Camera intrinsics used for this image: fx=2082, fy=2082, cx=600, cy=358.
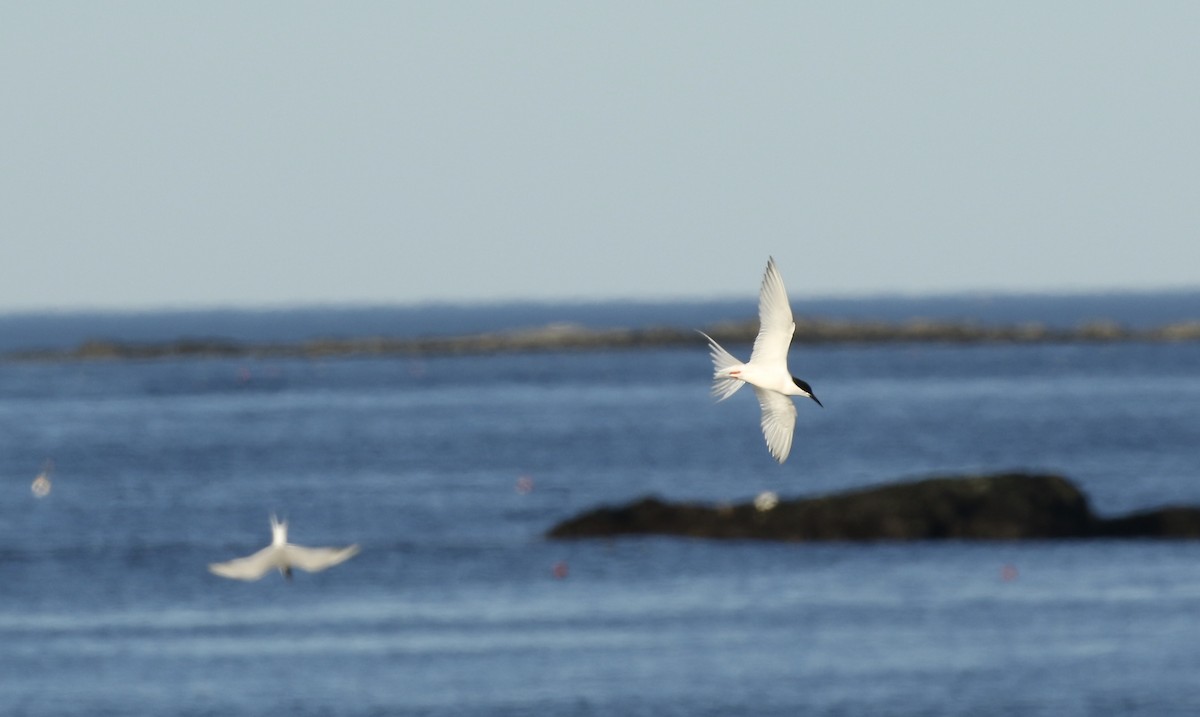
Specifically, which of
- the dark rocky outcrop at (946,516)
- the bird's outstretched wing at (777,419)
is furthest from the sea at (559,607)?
the bird's outstretched wing at (777,419)

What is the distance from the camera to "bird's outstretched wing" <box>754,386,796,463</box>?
14625 mm

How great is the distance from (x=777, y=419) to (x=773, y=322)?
2.33ft

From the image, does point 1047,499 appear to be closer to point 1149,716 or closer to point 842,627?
point 842,627

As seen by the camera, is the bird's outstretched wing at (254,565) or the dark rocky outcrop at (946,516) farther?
the dark rocky outcrop at (946,516)

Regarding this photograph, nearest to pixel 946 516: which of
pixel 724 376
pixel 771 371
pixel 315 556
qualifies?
pixel 315 556

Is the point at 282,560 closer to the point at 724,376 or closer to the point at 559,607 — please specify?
the point at 724,376

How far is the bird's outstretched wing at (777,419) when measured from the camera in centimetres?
1462

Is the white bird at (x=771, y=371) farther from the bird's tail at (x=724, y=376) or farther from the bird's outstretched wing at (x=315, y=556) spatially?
the bird's outstretched wing at (x=315, y=556)

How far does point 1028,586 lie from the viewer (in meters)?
70.1

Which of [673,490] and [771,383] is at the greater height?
[771,383]

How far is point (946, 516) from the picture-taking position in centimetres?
7388

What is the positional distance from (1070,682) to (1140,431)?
97.7m

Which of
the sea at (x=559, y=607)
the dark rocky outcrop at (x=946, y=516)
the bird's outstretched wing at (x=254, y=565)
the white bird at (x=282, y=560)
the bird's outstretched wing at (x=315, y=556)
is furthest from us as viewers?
the dark rocky outcrop at (x=946, y=516)

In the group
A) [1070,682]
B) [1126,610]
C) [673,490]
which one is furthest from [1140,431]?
[1070,682]
